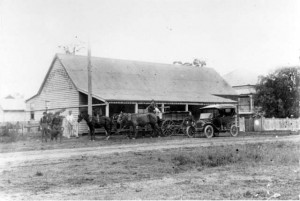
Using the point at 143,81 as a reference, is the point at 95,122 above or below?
below

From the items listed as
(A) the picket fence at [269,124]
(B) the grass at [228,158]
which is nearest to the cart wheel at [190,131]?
(B) the grass at [228,158]

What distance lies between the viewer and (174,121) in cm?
2745

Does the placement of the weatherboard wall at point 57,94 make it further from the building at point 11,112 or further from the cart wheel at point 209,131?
the building at point 11,112

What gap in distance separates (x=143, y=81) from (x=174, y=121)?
25.5 feet

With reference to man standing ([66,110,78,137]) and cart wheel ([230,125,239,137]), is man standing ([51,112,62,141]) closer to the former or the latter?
man standing ([66,110,78,137])

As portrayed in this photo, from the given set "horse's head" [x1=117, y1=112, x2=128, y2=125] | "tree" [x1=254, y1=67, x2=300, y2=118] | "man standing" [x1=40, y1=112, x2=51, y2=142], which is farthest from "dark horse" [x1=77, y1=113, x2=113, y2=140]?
"tree" [x1=254, y1=67, x2=300, y2=118]

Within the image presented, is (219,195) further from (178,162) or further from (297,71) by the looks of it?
(297,71)

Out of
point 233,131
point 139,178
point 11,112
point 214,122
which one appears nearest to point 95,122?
point 214,122

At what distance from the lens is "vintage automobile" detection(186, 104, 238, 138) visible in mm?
24938

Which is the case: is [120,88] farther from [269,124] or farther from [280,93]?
[280,93]

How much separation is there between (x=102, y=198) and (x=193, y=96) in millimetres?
27177

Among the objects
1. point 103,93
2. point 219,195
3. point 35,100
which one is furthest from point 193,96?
point 219,195

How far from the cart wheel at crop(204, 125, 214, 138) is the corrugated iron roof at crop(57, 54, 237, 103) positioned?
6.20 meters

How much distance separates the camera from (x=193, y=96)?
113 feet
